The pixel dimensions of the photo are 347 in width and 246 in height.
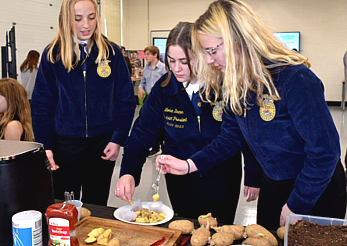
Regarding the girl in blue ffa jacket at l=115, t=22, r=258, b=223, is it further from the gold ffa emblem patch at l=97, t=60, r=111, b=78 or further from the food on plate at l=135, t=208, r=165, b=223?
the gold ffa emblem patch at l=97, t=60, r=111, b=78

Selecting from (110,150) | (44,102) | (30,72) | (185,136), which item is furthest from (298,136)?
(30,72)

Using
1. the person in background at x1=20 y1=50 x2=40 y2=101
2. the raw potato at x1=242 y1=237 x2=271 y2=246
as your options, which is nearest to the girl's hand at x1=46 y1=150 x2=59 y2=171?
the raw potato at x1=242 y1=237 x2=271 y2=246

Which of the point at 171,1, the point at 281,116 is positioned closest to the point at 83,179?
the point at 281,116

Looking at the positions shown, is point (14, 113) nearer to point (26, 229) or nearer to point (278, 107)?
point (26, 229)

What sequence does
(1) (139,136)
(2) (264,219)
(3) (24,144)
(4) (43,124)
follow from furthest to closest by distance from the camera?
(4) (43,124), (1) (139,136), (2) (264,219), (3) (24,144)

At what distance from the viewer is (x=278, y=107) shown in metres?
1.24

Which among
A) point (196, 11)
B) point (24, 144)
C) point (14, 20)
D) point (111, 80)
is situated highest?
point (196, 11)

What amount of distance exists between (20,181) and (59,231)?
18cm

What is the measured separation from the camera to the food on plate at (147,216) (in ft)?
4.13

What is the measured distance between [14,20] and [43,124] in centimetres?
503

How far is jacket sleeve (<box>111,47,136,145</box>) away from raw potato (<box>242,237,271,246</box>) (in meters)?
1.07

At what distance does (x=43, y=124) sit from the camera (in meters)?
1.92

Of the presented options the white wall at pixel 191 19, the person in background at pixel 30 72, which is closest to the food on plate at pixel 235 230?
the person in background at pixel 30 72

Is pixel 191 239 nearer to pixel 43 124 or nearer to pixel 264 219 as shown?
pixel 264 219
